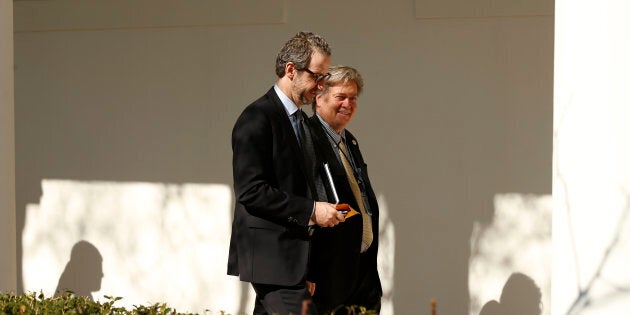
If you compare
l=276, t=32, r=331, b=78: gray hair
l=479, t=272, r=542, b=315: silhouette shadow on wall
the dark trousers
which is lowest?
l=479, t=272, r=542, b=315: silhouette shadow on wall

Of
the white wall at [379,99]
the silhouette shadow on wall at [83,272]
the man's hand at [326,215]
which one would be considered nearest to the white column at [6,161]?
the man's hand at [326,215]

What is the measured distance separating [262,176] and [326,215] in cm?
32

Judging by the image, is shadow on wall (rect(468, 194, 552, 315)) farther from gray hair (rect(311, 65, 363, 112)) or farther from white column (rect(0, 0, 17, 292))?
white column (rect(0, 0, 17, 292))

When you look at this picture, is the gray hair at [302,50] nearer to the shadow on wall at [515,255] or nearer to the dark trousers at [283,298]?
the dark trousers at [283,298]

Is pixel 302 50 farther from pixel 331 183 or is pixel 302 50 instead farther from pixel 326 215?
pixel 326 215

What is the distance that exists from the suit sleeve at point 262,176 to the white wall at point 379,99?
10.2 feet

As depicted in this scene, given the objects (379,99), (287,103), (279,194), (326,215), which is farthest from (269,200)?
(379,99)

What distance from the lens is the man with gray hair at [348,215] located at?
507 centimetres

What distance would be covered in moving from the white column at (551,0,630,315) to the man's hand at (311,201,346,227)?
3.31 feet

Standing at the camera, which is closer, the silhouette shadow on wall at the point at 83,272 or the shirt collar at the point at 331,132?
the shirt collar at the point at 331,132

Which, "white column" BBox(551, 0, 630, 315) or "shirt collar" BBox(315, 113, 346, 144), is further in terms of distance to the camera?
"shirt collar" BBox(315, 113, 346, 144)

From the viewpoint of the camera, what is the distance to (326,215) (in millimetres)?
4676

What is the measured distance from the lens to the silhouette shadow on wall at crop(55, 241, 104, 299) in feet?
28.0

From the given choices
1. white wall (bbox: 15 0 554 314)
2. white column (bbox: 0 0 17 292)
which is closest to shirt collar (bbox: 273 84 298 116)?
white column (bbox: 0 0 17 292)
